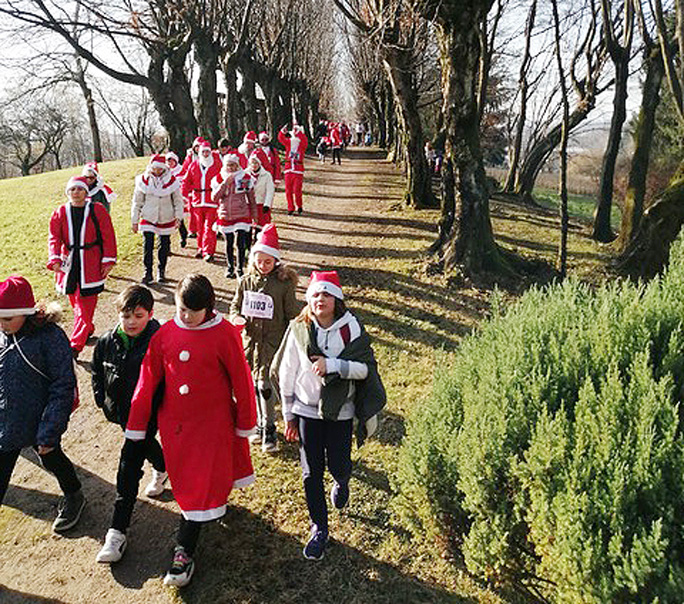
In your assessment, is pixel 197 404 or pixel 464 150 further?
pixel 464 150

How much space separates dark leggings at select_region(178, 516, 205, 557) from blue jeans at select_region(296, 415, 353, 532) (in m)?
0.69

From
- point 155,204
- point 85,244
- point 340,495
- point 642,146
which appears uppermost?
point 642,146

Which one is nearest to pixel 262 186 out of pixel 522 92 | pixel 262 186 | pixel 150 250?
pixel 262 186

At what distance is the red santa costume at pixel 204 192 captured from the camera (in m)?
9.66

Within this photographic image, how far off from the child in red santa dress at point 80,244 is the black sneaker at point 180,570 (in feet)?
10.5

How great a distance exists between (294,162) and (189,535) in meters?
11.0

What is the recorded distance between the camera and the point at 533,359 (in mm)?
3031

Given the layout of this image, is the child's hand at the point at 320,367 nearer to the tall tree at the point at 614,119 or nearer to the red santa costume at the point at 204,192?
the red santa costume at the point at 204,192

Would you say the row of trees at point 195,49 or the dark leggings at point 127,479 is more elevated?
the row of trees at point 195,49

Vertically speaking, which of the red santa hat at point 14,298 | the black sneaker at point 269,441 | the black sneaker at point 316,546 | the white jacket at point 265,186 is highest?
the white jacket at point 265,186

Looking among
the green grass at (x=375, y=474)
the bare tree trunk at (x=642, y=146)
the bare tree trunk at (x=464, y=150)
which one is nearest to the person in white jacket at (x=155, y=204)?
the green grass at (x=375, y=474)

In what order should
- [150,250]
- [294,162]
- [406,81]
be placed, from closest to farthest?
1. [150,250]
2. [406,81]
3. [294,162]

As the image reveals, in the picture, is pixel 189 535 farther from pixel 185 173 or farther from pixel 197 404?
pixel 185 173

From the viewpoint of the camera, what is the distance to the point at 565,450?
2387mm
